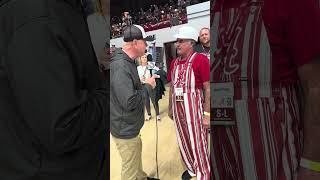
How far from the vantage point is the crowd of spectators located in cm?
76

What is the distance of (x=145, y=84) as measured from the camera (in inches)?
33.5

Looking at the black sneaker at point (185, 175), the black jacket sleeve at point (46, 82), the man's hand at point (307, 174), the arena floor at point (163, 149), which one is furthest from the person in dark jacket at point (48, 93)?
the man's hand at point (307, 174)

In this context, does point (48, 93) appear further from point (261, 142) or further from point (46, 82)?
point (261, 142)

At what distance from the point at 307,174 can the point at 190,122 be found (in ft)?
0.79

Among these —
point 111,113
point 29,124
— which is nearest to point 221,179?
point 111,113

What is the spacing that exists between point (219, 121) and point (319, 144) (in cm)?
20

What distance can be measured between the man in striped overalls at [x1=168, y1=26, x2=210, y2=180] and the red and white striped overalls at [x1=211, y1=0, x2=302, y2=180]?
2cm

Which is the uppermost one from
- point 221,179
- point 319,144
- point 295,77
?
point 295,77

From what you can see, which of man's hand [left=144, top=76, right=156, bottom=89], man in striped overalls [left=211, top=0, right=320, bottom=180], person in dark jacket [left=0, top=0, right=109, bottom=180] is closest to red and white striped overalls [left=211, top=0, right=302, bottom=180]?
man in striped overalls [left=211, top=0, right=320, bottom=180]

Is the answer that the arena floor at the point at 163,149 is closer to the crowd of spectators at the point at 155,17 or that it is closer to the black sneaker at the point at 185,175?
the black sneaker at the point at 185,175

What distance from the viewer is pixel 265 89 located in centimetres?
71

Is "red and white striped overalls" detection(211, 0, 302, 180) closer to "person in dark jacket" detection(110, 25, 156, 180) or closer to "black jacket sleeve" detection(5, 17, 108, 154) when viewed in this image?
"person in dark jacket" detection(110, 25, 156, 180)

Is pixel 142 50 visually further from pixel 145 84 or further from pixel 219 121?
pixel 219 121

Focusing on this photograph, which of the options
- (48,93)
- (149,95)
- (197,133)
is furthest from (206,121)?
(48,93)
